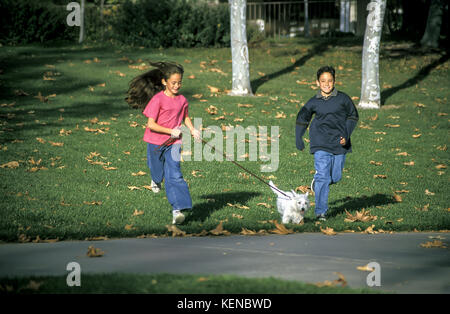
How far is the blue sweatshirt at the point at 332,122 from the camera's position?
25.5 feet

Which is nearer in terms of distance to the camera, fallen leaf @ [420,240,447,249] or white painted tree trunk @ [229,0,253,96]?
fallen leaf @ [420,240,447,249]

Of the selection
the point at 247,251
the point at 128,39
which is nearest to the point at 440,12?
the point at 128,39

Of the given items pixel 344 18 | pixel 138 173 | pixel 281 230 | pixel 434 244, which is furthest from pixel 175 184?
pixel 344 18

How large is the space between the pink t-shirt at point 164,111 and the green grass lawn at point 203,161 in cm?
107

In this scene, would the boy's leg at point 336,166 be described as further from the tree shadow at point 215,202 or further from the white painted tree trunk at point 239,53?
the white painted tree trunk at point 239,53

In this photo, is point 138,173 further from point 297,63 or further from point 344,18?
point 344,18

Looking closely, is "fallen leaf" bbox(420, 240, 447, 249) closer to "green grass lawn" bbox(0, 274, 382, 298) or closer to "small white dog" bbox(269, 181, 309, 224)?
"small white dog" bbox(269, 181, 309, 224)

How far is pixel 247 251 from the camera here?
6.28m

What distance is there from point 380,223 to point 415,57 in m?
16.8

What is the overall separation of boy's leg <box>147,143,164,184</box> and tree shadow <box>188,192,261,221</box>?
2.28 feet

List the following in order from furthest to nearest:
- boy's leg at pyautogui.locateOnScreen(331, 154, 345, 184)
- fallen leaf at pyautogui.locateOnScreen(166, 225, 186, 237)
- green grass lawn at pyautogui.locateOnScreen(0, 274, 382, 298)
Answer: boy's leg at pyautogui.locateOnScreen(331, 154, 345, 184) → fallen leaf at pyautogui.locateOnScreen(166, 225, 186, 237) → green grass lawn at pyautogui.locateOnScreen(0, 274, 382, 298)

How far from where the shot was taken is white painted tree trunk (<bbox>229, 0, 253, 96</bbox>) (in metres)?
17.8

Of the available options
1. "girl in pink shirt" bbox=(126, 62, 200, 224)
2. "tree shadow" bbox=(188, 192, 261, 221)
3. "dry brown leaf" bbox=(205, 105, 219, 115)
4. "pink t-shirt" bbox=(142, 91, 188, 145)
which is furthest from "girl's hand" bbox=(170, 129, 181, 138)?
"dry brown leaf" bbox=(205, 105, 219, 115)

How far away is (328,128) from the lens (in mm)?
7805
